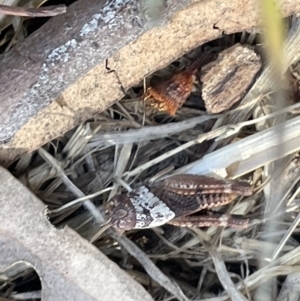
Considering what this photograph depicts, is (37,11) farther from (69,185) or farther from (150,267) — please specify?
(150,267)

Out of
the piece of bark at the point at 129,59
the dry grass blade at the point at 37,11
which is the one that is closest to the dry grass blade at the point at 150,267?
the piece of bark at the point at 129,59

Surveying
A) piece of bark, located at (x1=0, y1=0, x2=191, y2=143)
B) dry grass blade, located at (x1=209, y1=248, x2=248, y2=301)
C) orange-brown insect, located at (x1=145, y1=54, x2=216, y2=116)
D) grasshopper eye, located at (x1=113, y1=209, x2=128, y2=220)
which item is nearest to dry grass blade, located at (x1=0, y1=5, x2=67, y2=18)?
piece of bark, located at (x1=0, y1=0, x2=191, y2=143)

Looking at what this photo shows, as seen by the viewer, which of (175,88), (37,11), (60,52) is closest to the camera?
(37,11)

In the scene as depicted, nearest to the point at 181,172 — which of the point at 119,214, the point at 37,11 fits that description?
the point at 119,214

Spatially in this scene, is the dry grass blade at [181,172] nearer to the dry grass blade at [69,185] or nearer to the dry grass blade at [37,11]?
the dry grass blade at [69,185]

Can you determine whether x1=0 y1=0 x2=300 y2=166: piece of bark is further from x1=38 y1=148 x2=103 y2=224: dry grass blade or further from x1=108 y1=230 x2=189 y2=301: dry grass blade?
x1=108 y1=230 x2=189 y2=301: dry grass blade

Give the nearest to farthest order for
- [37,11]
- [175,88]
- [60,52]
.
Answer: [37,11], [60,52], [175,88]

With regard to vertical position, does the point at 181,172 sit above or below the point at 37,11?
below

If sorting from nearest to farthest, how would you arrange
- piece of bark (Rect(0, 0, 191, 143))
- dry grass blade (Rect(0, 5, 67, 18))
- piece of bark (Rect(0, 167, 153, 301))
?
dry grass blade (Rect(0, 5, 67, 18)), piece of bark (Rect(0, 0, 191, 143)), piece of bark (Rect(0, 167, 153, 301))
